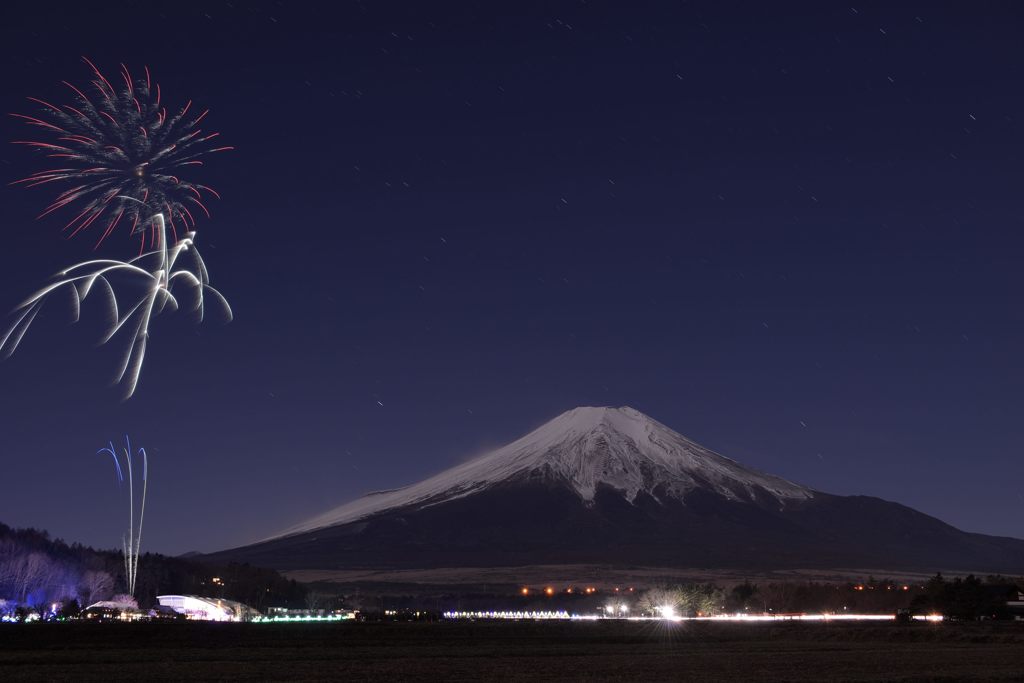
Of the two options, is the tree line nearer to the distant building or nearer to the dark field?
the distant building

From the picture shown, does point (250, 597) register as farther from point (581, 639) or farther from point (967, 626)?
point (967, 626)

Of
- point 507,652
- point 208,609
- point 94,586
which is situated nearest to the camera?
point 507,652

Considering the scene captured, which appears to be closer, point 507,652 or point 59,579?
point 507,652

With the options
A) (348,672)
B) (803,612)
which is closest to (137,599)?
(803,612)

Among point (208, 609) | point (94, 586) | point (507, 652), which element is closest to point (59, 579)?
point (94, 586)

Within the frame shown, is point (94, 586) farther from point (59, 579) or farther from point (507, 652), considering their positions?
point (507, 652)

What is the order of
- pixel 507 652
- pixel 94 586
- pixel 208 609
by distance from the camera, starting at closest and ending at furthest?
pixel 507 652 < pixel 208 609 < pixel 94 586

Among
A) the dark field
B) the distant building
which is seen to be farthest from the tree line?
the dark field
